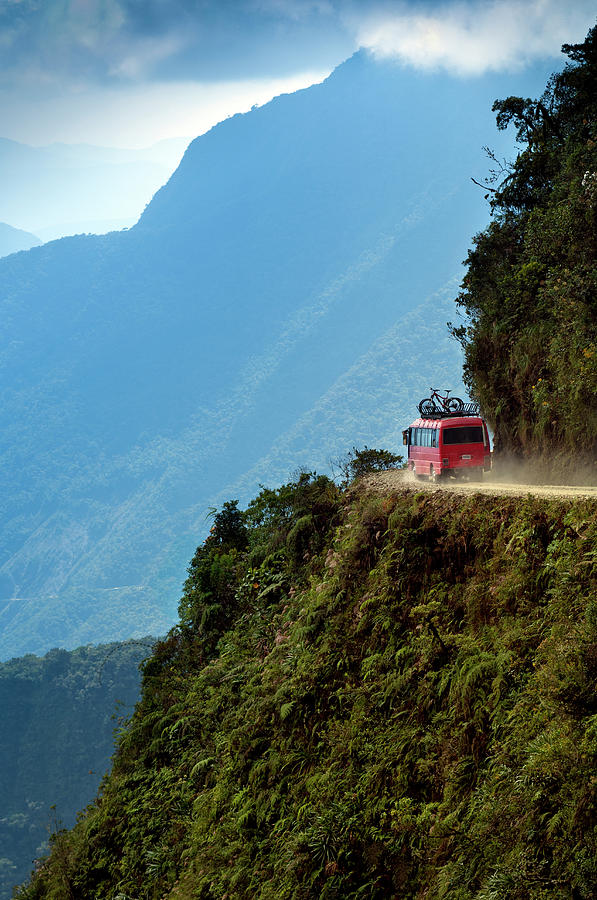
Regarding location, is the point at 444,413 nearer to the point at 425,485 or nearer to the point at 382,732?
the point at 425,485

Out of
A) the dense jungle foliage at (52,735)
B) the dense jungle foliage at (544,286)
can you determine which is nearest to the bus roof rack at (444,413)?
the dense jungle foliage at (544,286)

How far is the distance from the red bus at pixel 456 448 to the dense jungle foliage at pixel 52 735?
271 feet

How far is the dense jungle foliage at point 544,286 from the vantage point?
1822 cm

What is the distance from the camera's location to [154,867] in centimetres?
1212

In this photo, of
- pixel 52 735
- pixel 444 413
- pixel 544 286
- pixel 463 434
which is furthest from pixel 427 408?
pixel 52 735

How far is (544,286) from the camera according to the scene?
67.8ft

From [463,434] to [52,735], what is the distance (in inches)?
3978

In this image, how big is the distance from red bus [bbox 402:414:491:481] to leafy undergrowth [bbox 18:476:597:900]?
3.56m

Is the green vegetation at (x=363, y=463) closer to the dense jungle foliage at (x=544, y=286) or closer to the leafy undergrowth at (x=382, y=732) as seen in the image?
the leafy undergrowth at (x=382, y=732)

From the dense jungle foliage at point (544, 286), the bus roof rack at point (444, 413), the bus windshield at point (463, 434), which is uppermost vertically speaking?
the dense jungle foliage at point (544, 286)

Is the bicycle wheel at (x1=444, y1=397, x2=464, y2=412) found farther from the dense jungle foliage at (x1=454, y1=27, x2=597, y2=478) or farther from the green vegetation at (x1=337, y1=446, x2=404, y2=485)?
the green vegetation at (x1=337, y1=446, x2=404, y2=485)

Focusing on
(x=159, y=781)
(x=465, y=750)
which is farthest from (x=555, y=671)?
→ (x=159, y=781)

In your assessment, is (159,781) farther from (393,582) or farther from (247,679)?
(393,582)

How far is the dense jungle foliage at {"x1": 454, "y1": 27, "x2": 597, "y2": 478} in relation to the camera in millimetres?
18219
